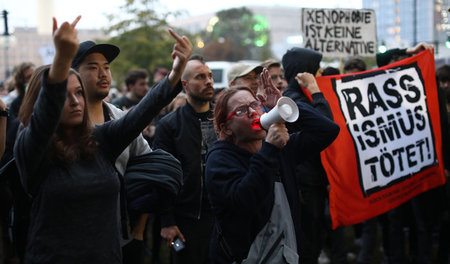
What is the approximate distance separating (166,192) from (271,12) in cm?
13036

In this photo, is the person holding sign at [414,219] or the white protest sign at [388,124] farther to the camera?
the person holding sign at [414,219]

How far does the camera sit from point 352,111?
16.1 feet

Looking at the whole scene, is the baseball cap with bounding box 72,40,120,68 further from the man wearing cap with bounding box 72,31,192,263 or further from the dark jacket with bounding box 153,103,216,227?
the dark jacket with bounding box 153,103,216,227

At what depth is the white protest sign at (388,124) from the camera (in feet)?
16.0

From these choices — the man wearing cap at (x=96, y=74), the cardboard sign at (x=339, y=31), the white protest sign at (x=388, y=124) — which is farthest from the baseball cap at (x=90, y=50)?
the cardboard sign at (x=339, y=31)

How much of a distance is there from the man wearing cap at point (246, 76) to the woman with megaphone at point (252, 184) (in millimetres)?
1959

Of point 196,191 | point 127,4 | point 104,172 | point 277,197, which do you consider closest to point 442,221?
point 196,191

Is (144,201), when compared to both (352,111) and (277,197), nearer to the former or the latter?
(277,197)

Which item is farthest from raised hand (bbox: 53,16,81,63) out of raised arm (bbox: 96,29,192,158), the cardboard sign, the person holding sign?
the cardboard sign

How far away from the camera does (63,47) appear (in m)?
2.32

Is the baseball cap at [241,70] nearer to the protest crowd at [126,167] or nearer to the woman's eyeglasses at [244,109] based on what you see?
the protest crowd at [126,167]

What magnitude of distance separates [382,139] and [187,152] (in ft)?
5.94

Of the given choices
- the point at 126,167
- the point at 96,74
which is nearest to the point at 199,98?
the point at 96,74

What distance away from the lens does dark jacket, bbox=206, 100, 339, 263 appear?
8.69 feet
